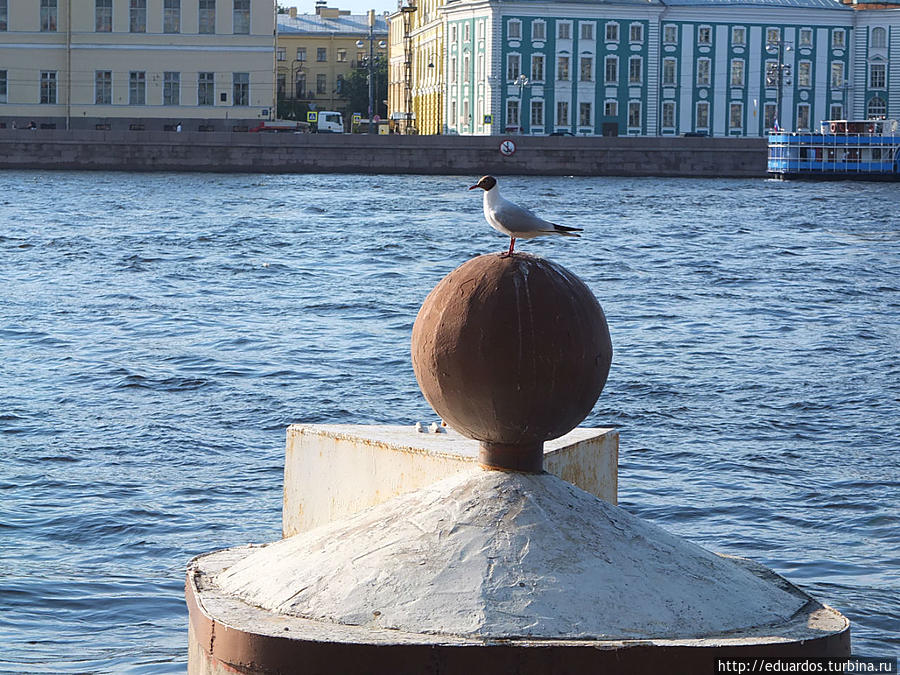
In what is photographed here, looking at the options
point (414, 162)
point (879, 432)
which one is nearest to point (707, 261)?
point (879, 432)

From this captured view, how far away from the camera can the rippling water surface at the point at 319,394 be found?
5375 millimetres

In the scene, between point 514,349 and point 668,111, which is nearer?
point 514,349

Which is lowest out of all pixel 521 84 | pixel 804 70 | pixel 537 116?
pixel 537 116

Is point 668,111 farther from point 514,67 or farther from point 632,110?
point 514,67

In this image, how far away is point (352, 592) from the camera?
2332mm

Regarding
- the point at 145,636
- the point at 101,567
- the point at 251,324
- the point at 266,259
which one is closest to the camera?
the point at 145,636

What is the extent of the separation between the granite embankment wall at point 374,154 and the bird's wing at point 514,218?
42.1 m

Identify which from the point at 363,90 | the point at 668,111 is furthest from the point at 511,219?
the point at 363,90

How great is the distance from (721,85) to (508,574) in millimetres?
57210

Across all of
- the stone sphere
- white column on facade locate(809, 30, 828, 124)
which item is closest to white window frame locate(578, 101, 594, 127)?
white column on facade locate(809, 30, 828, 124)

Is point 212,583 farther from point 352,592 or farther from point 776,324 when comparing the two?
point 776,324

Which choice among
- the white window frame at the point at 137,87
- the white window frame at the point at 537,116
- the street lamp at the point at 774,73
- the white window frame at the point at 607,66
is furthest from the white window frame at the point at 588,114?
the white window frame at the point at 137,87

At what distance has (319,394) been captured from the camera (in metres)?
9.23

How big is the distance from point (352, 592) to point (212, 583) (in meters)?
0.34
